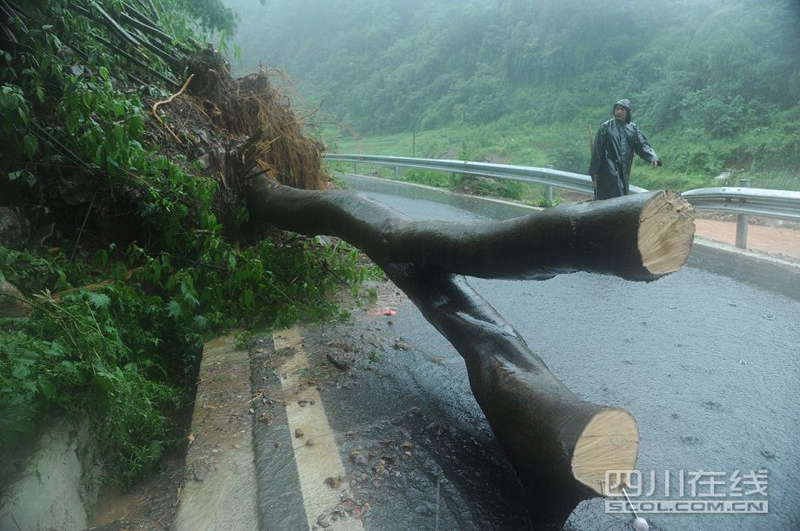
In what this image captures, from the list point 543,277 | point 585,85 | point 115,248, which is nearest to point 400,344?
point 543,277

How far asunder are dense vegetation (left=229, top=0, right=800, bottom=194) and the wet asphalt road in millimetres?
4030

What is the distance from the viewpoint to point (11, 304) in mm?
3178

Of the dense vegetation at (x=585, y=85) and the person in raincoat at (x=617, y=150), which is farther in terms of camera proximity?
the dense vegetation at (x=585, y=85)

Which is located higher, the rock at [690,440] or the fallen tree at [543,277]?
the fallen tree at [543,277]

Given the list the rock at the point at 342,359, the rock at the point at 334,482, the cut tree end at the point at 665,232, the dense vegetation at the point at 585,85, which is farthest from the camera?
the dense vegetation at the point at 585,85

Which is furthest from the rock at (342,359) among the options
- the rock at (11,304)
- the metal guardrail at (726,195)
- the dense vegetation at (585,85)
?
the dense vegetation at (585,85)

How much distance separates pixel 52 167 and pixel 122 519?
115 inches

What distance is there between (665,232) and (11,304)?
340 centimetres

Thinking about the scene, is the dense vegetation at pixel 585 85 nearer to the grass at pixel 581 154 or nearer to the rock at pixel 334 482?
the grass at pixel 581 154

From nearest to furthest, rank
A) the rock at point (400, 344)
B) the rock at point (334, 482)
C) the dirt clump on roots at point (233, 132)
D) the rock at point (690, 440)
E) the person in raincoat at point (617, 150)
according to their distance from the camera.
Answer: the rock at point (334, 482) < the rock at point (690, 440) < the rock at point (400, 344) < the dirt clump on roots at point (233, 132) < the person in raincoat at point (617, 150)

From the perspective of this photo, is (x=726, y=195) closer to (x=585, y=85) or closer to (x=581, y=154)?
(x=581, y=154)

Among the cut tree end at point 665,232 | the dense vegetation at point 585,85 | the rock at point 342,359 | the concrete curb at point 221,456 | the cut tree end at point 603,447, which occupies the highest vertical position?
the dense vegetation at point 585,85

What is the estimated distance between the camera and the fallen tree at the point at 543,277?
6.82 feet

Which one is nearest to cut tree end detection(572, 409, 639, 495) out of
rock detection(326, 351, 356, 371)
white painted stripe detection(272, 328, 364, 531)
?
white painted stripe detection(272, 328, 364, 531)
